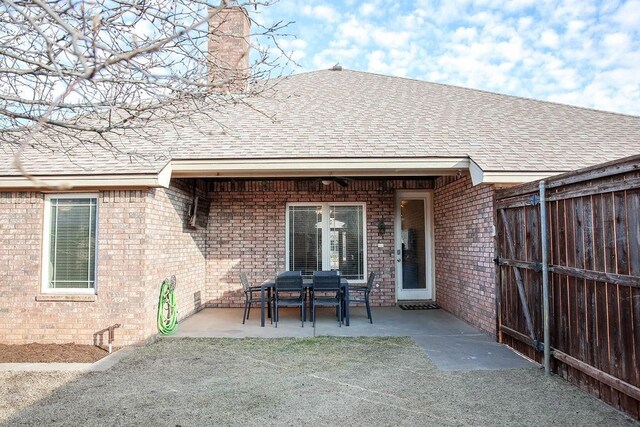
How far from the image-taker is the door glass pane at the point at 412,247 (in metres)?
8.83

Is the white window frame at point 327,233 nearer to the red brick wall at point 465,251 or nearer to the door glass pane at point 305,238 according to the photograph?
the door glass pane at point 305,238

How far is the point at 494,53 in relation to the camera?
8672 mm

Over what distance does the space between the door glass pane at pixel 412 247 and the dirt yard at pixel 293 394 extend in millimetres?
3611

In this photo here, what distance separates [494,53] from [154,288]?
8.31m

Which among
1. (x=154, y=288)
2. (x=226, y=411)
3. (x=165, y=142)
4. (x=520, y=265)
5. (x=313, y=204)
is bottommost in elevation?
(x=226, y=411)

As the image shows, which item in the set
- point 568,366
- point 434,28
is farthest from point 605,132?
point 568,366

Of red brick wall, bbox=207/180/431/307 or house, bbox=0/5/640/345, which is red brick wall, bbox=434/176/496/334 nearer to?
house, bbox=0/5/640/345

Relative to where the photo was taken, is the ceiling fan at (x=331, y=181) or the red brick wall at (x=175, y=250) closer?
the red brick wall at (x=175, y=250)

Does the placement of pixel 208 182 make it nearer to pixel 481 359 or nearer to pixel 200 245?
pixel 200 245

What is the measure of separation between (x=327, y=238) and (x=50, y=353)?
5.24 m

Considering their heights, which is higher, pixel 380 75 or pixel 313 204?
pixel 380 75

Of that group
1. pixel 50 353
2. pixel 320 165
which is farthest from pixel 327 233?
pixel 50 353

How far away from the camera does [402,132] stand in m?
7.20

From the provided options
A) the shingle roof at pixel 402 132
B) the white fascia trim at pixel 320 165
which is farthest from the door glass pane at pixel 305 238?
the white fascia trim at pixel 320 165
